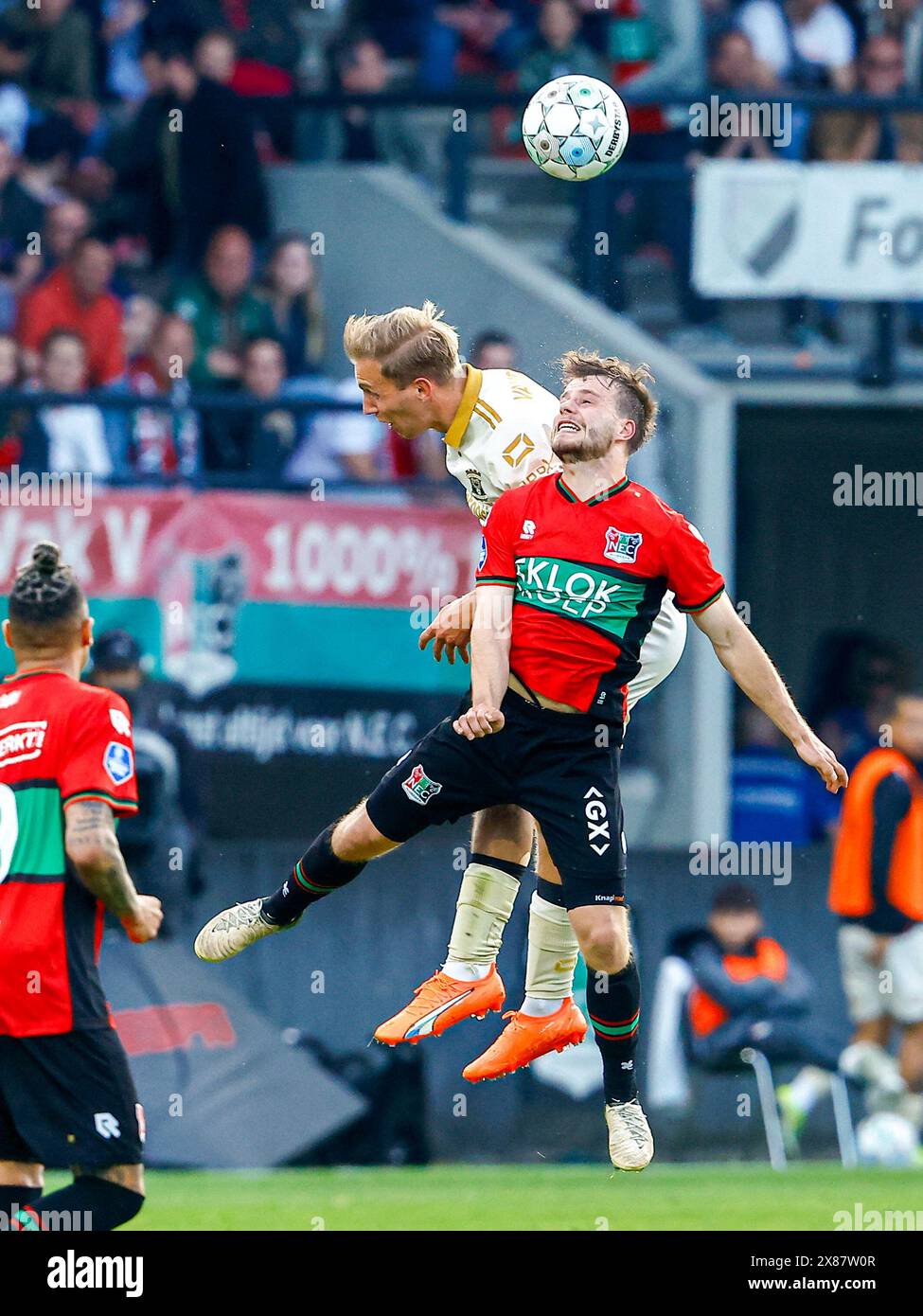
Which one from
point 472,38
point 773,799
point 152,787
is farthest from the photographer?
point 472,38

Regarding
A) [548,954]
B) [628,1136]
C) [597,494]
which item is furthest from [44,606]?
[628,1136]

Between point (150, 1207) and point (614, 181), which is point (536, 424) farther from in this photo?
point (614, 181)

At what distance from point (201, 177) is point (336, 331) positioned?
1216 mm

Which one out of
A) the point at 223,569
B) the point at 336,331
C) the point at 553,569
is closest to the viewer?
the point at 553,569

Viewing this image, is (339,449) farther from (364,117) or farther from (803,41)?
(803,41)

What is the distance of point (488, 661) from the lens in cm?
735

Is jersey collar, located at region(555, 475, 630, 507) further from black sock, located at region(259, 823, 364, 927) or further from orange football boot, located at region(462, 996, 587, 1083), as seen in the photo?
orange football boot, located at region(462, 996, 587, 1083)

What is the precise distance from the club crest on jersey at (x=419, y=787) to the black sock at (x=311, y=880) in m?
0.35

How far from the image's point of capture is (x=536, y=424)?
307 inches

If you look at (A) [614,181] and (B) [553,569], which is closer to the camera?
(B) [553,569]

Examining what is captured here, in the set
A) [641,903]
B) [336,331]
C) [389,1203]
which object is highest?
[336,331]

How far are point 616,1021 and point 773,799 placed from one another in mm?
5694

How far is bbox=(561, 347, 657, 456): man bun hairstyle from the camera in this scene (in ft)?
24.6
